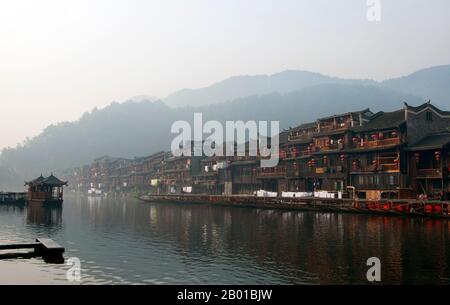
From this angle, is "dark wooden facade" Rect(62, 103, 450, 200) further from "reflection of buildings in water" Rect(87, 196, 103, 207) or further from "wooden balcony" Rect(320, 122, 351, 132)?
"reflection of buildings in water" Rect(87, 196, 103, 207)

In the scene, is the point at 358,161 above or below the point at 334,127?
below

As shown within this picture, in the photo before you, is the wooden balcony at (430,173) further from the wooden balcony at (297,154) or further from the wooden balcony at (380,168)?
the wooden balcony at (297,154)

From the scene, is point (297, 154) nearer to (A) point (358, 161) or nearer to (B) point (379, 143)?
(A) point (358, 161)

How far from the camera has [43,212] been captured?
6656 centimetres

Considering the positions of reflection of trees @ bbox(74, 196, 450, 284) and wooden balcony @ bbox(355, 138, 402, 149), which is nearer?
reflection of trees @ bbox(74, 196, 450, 284)

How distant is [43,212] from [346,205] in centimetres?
4687

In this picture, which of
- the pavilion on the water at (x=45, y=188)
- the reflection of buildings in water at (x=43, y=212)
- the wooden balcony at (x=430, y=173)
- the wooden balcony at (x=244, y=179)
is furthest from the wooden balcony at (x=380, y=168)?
the pavilion on the water at (x=45, y=188)

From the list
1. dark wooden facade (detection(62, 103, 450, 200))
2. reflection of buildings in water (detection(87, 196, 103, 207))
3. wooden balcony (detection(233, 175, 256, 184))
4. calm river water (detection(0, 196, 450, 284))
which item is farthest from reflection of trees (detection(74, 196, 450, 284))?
reflection of buildings in water (detection(87, 196, 103, 207))

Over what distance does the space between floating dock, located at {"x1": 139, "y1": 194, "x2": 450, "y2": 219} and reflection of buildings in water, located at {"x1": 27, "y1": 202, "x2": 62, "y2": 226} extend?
1229 inches

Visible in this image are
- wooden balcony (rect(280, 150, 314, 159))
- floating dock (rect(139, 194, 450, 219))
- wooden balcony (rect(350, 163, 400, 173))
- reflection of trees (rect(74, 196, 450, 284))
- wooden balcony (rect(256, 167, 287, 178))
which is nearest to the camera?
reflection of trees (rect(74, 196, 450, 284))

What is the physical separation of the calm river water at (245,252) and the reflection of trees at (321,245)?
6 cm

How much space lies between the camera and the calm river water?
72.5 ft

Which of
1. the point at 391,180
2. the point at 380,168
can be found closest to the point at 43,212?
the point at 380,168

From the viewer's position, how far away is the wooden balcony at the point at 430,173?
2222 inches
